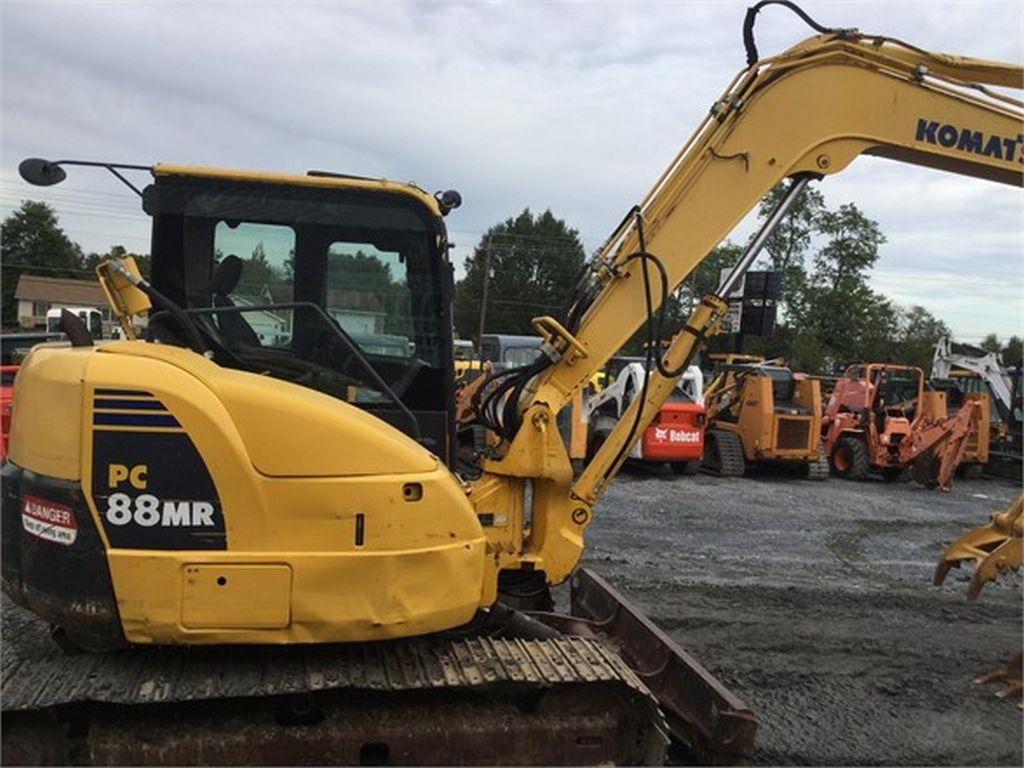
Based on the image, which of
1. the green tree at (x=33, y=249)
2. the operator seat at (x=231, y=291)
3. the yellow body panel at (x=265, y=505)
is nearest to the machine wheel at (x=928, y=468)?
the yellow body panel at (x=265, y=505)

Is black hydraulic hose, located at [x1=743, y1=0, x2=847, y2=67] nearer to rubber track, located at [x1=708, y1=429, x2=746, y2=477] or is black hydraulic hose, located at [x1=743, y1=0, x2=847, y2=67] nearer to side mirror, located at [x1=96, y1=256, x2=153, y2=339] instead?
side mirror, located at [x1=96, y1=256, x2=153, y2=339]

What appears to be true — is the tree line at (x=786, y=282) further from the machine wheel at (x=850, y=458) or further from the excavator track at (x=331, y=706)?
the excavator track at (x=331, y=706)

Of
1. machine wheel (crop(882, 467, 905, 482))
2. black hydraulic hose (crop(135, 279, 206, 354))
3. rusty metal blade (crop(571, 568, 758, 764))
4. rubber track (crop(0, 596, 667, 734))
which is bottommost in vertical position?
machine wheel (crop(882, 467, 905, 482))

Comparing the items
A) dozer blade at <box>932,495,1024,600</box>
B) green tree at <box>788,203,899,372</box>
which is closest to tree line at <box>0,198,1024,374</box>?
green tree at <box>788,203,899,372</box>

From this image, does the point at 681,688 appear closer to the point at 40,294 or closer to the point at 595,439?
the point at 595,439

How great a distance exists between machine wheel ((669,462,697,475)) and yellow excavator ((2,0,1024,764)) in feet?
32.9

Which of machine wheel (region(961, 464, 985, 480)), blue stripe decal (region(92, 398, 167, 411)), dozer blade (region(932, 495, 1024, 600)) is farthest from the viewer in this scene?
machine wheel (region(961, 464, 985, 480))

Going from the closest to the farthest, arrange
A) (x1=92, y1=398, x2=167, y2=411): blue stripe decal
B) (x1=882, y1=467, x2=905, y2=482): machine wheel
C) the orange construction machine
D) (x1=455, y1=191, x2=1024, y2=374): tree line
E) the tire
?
(x1=92, y1=398, x2=167, y2=411): blue stripe decal < the tire < the orange construction machine < (x1=882, y1=467, x2=905, y2=482): machine wheel < (x1=455, y1=191, x2=1024, y2=374): tree line

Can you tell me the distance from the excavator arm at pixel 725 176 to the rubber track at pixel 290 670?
937 mm

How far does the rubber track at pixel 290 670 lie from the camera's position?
2646 millimetres

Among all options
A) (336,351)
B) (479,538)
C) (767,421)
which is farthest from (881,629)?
(767,421)

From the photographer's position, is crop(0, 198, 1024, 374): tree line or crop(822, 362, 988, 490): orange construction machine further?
crop(0, 198, 1024, 374): tree line

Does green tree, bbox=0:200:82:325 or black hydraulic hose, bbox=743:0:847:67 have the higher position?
green tree, bbox=0:200:82:325

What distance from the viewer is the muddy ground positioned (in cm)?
412
